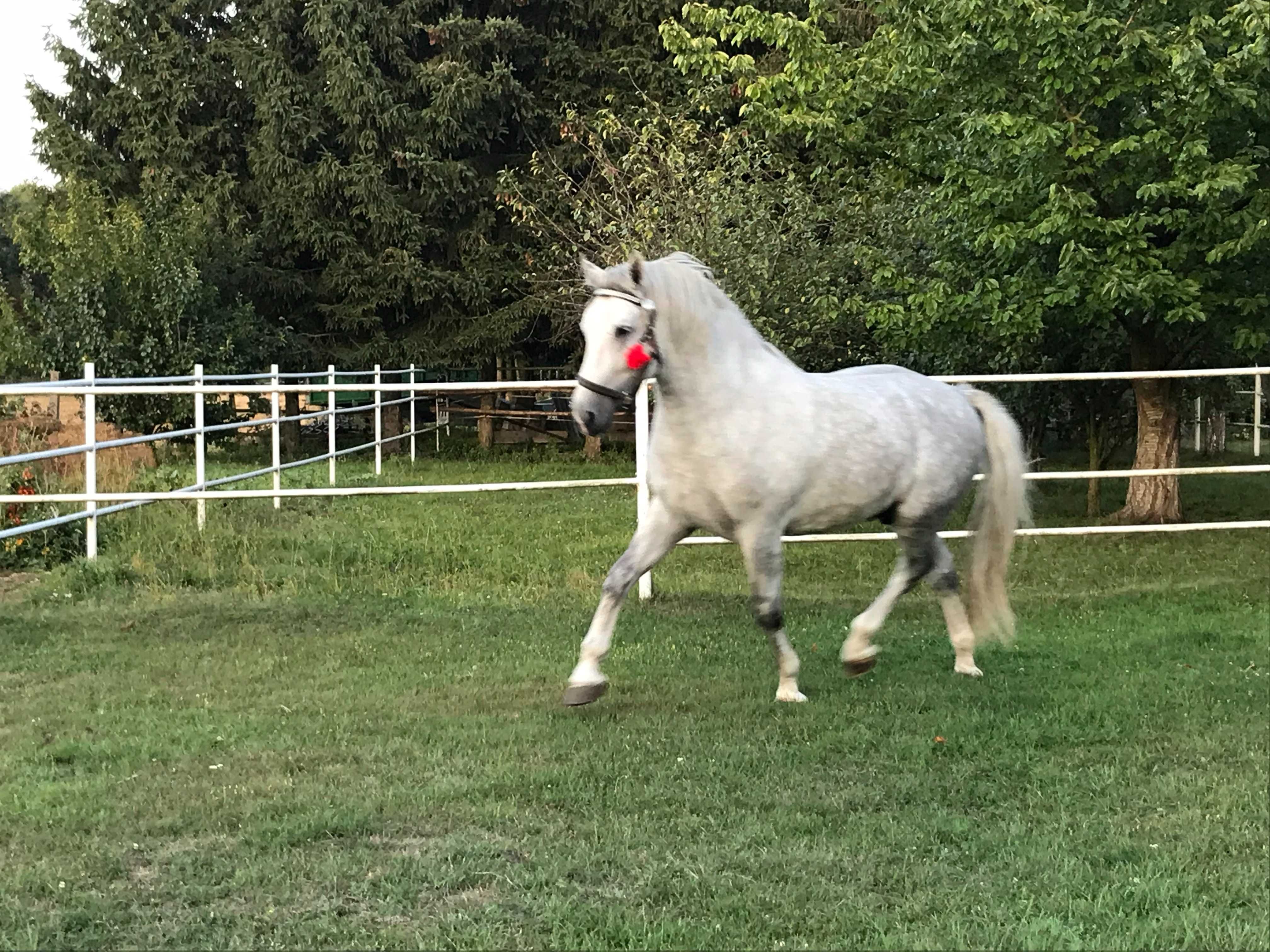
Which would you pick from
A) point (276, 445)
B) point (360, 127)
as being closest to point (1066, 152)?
point (276, 445)

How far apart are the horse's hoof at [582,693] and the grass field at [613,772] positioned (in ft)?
0.28

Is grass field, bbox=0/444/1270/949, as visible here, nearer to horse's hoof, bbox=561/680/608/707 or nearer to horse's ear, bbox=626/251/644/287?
horse's hoof, bbox=561/680/608/707

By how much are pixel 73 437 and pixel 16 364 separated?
6.68m

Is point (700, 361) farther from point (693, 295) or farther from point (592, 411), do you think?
point (592, 411)

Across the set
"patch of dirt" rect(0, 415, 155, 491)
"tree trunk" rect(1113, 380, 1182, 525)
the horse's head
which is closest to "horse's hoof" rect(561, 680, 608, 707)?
the horse's head

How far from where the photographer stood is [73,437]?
11.6 meters

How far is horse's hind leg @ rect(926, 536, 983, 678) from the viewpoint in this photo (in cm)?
545

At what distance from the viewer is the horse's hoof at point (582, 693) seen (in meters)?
4.64

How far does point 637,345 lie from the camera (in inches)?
168

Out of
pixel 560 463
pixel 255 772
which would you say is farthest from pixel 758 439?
pixel 560 463

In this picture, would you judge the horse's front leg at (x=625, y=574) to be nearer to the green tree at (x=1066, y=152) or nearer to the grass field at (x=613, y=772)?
the grass field at (x=613, y=772)

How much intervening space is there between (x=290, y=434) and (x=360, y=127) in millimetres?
5079

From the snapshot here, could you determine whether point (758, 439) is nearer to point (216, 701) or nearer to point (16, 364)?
point (216, 701)

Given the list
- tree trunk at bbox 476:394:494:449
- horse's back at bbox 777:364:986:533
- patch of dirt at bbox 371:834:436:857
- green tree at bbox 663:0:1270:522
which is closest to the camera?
patch of dirt at bbox 371:834:436:857
